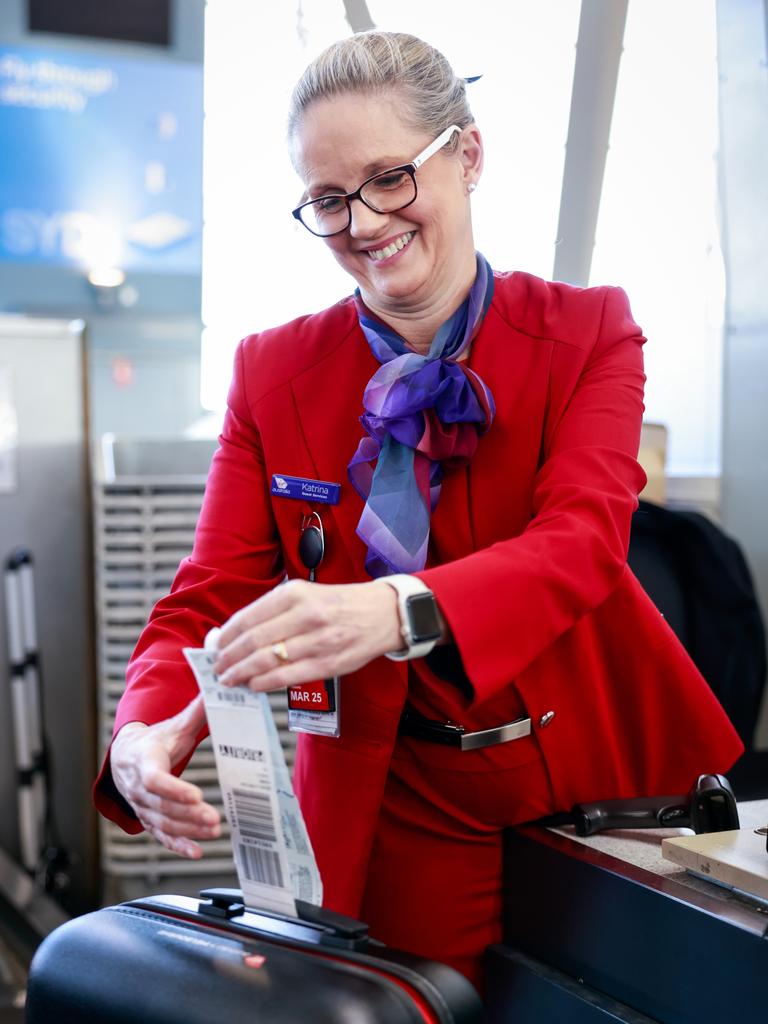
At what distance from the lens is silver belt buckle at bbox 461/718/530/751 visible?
118cm

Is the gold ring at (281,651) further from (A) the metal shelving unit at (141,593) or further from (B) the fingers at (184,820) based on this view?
(A) the metal shelving unit at (141,593)

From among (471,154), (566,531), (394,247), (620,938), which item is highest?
(471,154)

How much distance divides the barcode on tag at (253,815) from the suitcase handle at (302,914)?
8 centimetres

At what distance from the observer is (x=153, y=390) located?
777 cm

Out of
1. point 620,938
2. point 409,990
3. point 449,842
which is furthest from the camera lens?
point 449,842

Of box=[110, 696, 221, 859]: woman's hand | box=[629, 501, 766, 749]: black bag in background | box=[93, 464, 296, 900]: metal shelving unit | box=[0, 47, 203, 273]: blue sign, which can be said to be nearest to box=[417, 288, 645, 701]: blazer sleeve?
box=[110, 696, 221, 859]: woman's hand

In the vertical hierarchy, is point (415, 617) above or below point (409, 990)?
above

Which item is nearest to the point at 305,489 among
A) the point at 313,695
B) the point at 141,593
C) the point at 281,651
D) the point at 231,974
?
the point at 313,695

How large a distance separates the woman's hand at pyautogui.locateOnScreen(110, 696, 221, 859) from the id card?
0.58 ft

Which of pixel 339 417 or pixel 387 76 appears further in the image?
pixel 339 417

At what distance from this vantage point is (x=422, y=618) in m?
0.93

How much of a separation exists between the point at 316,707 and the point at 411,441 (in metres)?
0.30

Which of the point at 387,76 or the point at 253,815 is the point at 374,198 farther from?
the point at 253,815

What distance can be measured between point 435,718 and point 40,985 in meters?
0.48
